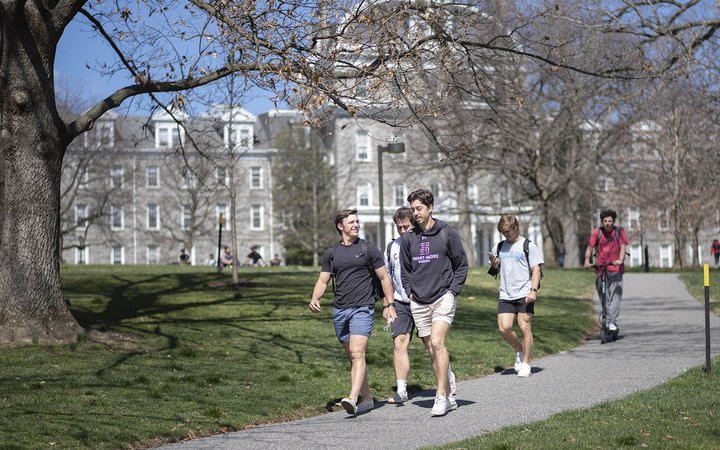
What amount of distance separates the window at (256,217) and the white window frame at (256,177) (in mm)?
1567

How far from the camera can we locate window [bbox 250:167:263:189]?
81.1m

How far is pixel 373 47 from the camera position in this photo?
44.4ft

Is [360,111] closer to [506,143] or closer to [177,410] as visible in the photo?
[177,410]

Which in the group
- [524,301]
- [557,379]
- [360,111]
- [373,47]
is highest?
[373,47]

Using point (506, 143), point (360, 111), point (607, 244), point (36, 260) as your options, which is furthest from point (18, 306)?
point (506, 143)

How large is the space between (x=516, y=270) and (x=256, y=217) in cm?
6936

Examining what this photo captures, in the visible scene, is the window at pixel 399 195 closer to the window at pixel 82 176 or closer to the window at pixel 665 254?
the window at pixel 82 176

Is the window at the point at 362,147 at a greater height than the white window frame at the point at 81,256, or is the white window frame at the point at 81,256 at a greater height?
the window at the point at 362,147

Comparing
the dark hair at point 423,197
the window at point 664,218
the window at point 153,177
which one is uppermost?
the window at point 153,177

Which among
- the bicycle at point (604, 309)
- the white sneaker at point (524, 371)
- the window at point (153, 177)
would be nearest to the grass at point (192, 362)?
the bicycle at point (604, 309)

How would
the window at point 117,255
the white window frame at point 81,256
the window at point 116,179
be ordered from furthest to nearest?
the window at point 117,255 → the white window frame at point 81,256 → the window at point 116,179

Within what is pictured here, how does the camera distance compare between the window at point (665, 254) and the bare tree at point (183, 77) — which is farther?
the window at point (665, 254)

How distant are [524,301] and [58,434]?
6.30 metres

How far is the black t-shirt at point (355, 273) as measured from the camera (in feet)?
34.4
